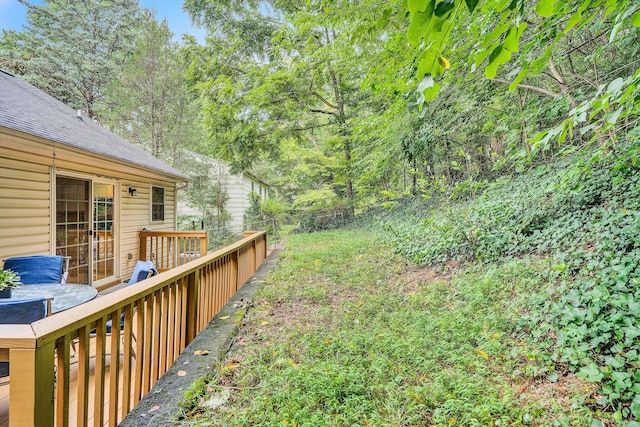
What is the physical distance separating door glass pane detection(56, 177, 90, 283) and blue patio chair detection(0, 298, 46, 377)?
348 cm

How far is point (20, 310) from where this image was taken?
1940 millimetres

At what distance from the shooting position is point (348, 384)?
2061 mm

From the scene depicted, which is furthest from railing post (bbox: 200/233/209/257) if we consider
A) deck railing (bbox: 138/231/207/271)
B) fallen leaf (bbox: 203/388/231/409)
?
fallen leaf (bbox: 203/388/231/409)

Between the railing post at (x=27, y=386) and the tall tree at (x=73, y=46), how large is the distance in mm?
14351

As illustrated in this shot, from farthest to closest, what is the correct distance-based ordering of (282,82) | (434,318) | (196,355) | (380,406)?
(282,82) < (434,318) < (196,355) < (380,406)

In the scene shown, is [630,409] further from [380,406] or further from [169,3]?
[169,3]

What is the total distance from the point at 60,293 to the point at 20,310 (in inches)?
47.1

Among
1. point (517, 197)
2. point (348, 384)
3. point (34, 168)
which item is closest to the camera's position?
point (348, 384)

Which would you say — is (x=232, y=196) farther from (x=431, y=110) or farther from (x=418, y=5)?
(x=418, y=5)

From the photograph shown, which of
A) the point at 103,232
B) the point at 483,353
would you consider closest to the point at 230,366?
the point at 483,353

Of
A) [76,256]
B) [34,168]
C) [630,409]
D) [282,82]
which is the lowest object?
[630,409]

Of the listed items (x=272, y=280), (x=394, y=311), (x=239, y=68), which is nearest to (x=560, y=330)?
(x=394, y=311)

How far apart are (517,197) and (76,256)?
7353 millimetres

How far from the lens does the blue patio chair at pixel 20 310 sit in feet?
6.17
